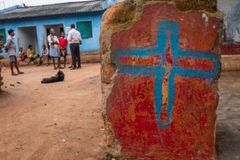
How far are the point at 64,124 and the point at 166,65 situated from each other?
102 inches

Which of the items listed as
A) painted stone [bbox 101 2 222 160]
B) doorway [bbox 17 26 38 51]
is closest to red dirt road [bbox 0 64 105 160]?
painted stone [bbox 101 2 222 160]

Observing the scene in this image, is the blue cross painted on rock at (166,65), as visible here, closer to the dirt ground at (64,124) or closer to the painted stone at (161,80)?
the painted stone at (161,80)

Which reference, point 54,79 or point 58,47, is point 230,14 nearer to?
point 54,79

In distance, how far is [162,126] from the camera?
378 cm

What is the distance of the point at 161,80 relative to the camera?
3707 millimetres

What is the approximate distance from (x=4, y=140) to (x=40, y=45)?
17603 mm

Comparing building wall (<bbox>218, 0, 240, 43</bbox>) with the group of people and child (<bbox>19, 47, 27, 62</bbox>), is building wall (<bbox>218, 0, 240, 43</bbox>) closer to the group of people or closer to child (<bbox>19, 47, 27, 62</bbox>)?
the group of people

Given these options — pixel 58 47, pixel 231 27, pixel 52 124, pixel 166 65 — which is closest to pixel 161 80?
pixel 166 65

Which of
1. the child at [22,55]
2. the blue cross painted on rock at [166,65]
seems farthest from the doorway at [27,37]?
the blue cross painted on rock at [166,65]

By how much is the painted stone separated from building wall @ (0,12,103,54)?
1688cm

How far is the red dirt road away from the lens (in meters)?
4.55

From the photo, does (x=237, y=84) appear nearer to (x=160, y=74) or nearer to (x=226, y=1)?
(x=226, y=1)

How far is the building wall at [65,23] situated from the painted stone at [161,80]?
16878 mm

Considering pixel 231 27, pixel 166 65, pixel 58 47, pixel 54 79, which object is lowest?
pixel 54 79
